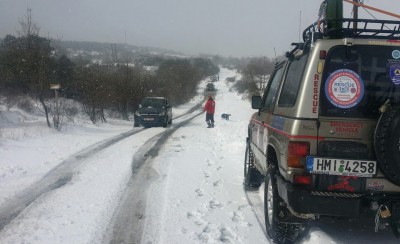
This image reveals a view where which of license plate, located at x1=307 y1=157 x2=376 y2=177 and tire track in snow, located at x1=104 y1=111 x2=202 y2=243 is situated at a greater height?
license plate, located at x1=307 y1=157 x2=376 y2=177

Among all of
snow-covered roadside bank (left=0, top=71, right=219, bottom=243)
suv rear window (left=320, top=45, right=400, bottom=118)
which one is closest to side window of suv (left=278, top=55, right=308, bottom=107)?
suv rear window (left=320, top=45, right=400, bottom=118)

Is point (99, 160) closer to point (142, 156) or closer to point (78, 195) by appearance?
point (142, 156)

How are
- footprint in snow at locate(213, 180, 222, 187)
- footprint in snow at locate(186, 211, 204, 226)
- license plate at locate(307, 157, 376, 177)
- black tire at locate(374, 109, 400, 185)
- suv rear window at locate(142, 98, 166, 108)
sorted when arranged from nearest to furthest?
black tire at locate(374, 109, 400, 185), license plate at locate(307, 157, 376, 177), footprint in snow at locate(186, 211, 204, 226), footprint in snow at locate(213, 180, 222, 187), suv rear window at locate(142, 98, 166, 108)

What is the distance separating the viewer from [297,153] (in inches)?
143

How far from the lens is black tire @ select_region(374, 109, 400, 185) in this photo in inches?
133

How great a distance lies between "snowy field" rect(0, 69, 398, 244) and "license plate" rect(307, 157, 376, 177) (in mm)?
1134

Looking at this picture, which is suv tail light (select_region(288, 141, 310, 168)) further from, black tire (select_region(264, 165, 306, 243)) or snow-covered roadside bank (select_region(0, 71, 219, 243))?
snow-covered roadside bank (select_region(0, 71, 219, 243))

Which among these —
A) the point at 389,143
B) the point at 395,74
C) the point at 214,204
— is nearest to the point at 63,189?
the point at 214,204

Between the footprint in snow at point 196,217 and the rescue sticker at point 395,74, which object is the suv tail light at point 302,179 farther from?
the footprint in snow at point 196,217

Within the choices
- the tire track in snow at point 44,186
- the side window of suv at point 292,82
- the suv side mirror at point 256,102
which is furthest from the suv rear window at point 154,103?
the side window of suv at point 292,82

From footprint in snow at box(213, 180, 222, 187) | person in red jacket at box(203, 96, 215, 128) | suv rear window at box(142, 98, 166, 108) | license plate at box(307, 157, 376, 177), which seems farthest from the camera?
suv rear window at box(142, 98, 166, 108)

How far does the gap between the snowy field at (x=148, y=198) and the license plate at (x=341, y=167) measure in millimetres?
1134

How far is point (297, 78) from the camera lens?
415 cm

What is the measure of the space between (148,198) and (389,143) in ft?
13.6
